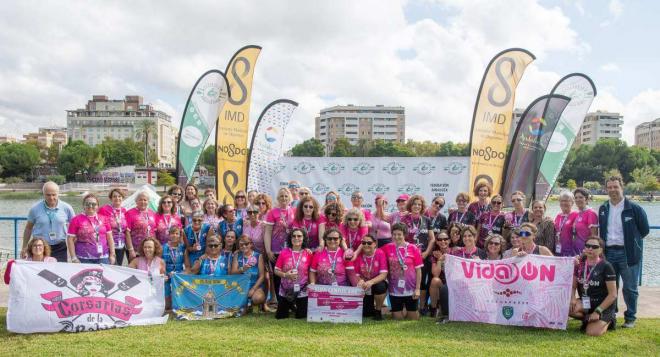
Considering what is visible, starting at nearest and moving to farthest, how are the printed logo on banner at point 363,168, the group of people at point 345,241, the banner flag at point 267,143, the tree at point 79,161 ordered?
the group of people at point 345,241, the printed logo on banner at point 363,168, the banner flag at point 267,143, the tree at point 79,161

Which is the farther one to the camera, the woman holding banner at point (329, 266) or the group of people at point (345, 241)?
the woman holding banner at point (329, 266)

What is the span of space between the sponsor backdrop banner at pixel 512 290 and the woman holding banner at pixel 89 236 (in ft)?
15.3

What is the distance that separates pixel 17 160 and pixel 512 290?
354 feet

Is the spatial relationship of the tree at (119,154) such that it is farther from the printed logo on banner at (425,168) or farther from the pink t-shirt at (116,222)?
the pink t-shirt at (116,222)

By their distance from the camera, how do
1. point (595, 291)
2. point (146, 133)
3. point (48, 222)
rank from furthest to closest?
point (146, 133)
point (48, 222)
point (595, 291)

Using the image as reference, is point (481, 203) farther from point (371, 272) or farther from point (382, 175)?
point (382, 175)

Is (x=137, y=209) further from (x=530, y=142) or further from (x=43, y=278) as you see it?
(x=530, y=142)

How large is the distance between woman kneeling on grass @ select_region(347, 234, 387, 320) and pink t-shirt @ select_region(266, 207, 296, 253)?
1.09m

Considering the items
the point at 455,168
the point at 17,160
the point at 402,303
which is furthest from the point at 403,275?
the point at 17,160

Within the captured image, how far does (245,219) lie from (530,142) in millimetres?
7015

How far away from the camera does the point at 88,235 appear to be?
649cm

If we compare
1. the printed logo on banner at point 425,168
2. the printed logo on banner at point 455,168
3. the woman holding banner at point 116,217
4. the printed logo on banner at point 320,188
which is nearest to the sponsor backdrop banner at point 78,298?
the woman holding banner at point 116,217

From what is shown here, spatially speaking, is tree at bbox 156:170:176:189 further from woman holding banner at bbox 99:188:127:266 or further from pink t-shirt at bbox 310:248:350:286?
pink t-shirt at bbox 310:248:350:286

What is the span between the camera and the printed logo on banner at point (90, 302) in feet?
18.9
